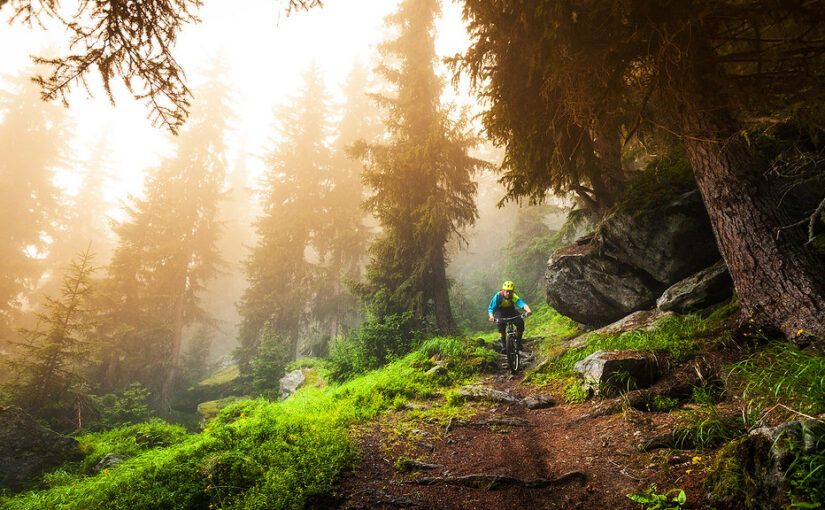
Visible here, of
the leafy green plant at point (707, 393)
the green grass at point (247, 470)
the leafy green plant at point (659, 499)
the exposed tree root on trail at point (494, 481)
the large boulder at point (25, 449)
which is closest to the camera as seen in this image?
the leafy green plant at point (659, 499)

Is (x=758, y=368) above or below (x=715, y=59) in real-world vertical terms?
below

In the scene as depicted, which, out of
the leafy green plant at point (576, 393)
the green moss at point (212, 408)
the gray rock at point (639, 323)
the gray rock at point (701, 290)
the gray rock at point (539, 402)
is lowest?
the green moss at point (212, 408)

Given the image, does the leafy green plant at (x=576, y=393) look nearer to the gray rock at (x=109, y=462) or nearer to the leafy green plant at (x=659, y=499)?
the leafy green plant at (x=659, y=499)

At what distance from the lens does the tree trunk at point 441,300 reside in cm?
1257

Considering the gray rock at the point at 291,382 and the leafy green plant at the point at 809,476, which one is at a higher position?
the leafy green plant at the point at 809,476

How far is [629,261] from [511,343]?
3815 mm

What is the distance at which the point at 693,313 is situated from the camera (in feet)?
20.1

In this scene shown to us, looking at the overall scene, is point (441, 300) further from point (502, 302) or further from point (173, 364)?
point (173, 364)

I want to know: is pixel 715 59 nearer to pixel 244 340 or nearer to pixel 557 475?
pixel 557 475

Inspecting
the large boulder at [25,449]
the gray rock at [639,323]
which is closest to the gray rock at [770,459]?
the gray rock at [639,323]

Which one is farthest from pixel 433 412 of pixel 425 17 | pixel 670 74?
pixel 425 17

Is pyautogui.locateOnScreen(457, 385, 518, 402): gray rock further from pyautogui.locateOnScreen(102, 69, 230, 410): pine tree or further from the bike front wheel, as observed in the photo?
pyautogui.locateOnScreen(102, 69, 230, 410): pine tree

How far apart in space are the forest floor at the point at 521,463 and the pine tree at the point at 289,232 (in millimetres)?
18316

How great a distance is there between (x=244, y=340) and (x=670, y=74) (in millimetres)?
25313
